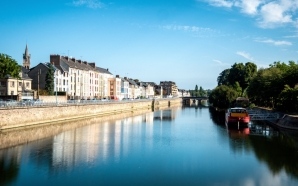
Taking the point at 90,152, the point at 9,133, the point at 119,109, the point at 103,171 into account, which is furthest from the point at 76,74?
the point at 103,171

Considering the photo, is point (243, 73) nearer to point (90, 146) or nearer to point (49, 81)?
point (49, 81)

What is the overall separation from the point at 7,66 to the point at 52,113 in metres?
20.7

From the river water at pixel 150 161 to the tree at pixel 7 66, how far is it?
32455 millimetres

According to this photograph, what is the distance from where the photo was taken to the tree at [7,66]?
221ft

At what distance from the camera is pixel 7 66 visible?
68000mm

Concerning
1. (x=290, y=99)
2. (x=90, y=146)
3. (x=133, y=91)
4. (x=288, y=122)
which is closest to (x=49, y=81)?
(x=90, y=146)

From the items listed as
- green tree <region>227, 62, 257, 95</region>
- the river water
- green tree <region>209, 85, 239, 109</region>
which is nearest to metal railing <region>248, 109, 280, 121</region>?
the river water

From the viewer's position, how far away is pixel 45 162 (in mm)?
26625

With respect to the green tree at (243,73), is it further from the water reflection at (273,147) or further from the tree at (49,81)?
the water reflection at (273,147)

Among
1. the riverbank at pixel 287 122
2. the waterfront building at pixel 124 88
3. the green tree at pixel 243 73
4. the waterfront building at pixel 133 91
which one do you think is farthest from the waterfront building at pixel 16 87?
the waterfront building at pixel 133 91

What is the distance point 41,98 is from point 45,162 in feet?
130

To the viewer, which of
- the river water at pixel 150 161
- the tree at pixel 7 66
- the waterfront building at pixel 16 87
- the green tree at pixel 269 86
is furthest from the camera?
the tree at pixel 7 66

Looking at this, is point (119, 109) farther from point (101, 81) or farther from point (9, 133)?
Answer: point (9, 133)

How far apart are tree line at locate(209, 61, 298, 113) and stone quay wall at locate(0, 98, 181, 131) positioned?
1305 inches
